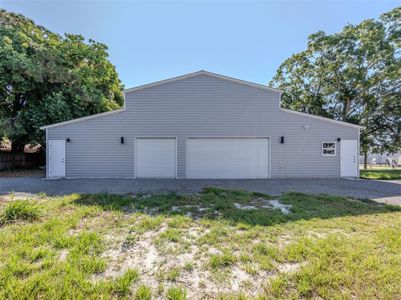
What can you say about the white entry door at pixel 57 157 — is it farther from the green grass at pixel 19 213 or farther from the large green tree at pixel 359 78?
the large green tree at pixel 359 78

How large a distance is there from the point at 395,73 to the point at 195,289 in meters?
18.1

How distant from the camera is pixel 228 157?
9820 millimetres

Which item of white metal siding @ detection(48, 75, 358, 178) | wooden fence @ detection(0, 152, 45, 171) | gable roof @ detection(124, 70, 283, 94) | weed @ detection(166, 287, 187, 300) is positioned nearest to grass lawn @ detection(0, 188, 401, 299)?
weed @ detection(166, 287, 187, 300)

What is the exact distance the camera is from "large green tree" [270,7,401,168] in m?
13.9

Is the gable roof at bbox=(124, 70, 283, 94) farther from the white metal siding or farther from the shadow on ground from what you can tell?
the shadow on ground

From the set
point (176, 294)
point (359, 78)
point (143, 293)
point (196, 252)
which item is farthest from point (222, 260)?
point (359, 78)

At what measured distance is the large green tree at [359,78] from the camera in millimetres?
13883

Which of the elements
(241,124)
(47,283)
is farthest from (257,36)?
(47,283)

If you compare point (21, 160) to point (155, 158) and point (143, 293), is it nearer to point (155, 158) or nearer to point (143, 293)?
point (155, 158)

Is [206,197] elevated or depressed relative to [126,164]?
depressed

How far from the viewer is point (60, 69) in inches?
451

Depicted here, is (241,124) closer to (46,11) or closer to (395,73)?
(46,11)

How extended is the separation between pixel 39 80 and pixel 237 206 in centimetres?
1218

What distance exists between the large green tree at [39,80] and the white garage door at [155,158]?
5.30m
